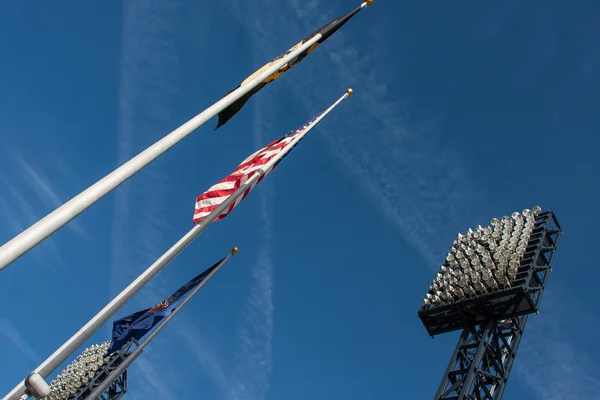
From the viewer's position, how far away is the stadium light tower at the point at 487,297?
22.0m

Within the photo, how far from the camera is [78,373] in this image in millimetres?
43781

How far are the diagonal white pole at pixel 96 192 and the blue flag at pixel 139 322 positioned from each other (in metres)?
9.10

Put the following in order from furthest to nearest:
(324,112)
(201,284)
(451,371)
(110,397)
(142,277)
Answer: (110,397)
(451,371)
(201,284)
(324,112)
(142,277)

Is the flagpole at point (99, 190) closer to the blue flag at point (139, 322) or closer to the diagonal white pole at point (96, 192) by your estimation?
the diagonal white pole at point (96, 192)

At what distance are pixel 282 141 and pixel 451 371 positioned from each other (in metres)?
11.5

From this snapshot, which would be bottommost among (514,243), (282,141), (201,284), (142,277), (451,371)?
(142,277)

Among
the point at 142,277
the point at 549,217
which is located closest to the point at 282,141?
the point at 142,277

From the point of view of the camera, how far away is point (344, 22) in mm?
15312

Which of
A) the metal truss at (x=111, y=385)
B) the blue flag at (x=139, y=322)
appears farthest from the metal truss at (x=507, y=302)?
the metal truss at (x=111, y=385)

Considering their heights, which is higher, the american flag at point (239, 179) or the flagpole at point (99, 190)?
the american flag at point (239, 179)

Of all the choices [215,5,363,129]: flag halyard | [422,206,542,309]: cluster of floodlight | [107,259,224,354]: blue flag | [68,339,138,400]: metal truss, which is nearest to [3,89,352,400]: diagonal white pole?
[215,5,363,129]: flag halyard

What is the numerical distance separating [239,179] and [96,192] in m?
6.44

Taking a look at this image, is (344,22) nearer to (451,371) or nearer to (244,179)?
(244,179)

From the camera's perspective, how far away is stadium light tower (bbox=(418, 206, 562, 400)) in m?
22.0
